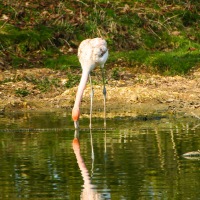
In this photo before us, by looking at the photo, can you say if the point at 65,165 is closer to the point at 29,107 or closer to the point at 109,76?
the point at 29,107

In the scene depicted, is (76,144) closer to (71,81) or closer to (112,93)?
(112,93)

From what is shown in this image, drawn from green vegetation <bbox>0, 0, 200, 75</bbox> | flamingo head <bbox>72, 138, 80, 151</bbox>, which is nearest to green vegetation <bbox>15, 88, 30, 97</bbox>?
green vegetation <bbox>0, 0, 200, 75</bbox>

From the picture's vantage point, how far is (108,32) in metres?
21.9

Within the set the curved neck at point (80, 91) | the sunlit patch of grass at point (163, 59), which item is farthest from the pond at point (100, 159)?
the sunlit patch of grass at point (163, 59)

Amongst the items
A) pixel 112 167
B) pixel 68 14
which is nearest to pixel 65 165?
pixel 112 167

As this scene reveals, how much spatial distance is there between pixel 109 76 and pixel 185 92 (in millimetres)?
2322

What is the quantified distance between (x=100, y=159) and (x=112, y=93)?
24.4ft

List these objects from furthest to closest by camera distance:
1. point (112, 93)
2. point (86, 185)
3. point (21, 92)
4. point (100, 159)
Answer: point (21, 92)
point (112, 93)
point (100, 159)
point (86, 185)

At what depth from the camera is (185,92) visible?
17797 millimetres

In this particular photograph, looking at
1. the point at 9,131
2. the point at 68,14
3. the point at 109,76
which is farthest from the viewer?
the point at 68,14

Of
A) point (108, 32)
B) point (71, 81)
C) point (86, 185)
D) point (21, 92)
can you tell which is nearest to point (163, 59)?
point (108, 32)

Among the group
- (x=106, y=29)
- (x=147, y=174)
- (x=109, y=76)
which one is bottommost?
(x=147, y=174)

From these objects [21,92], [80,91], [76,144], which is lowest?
[76,144]

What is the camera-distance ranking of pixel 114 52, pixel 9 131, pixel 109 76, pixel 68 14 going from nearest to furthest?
1. pixel 9 131
2. pixel 109 76
3. pixel 114 52
4. pixel 68 14
